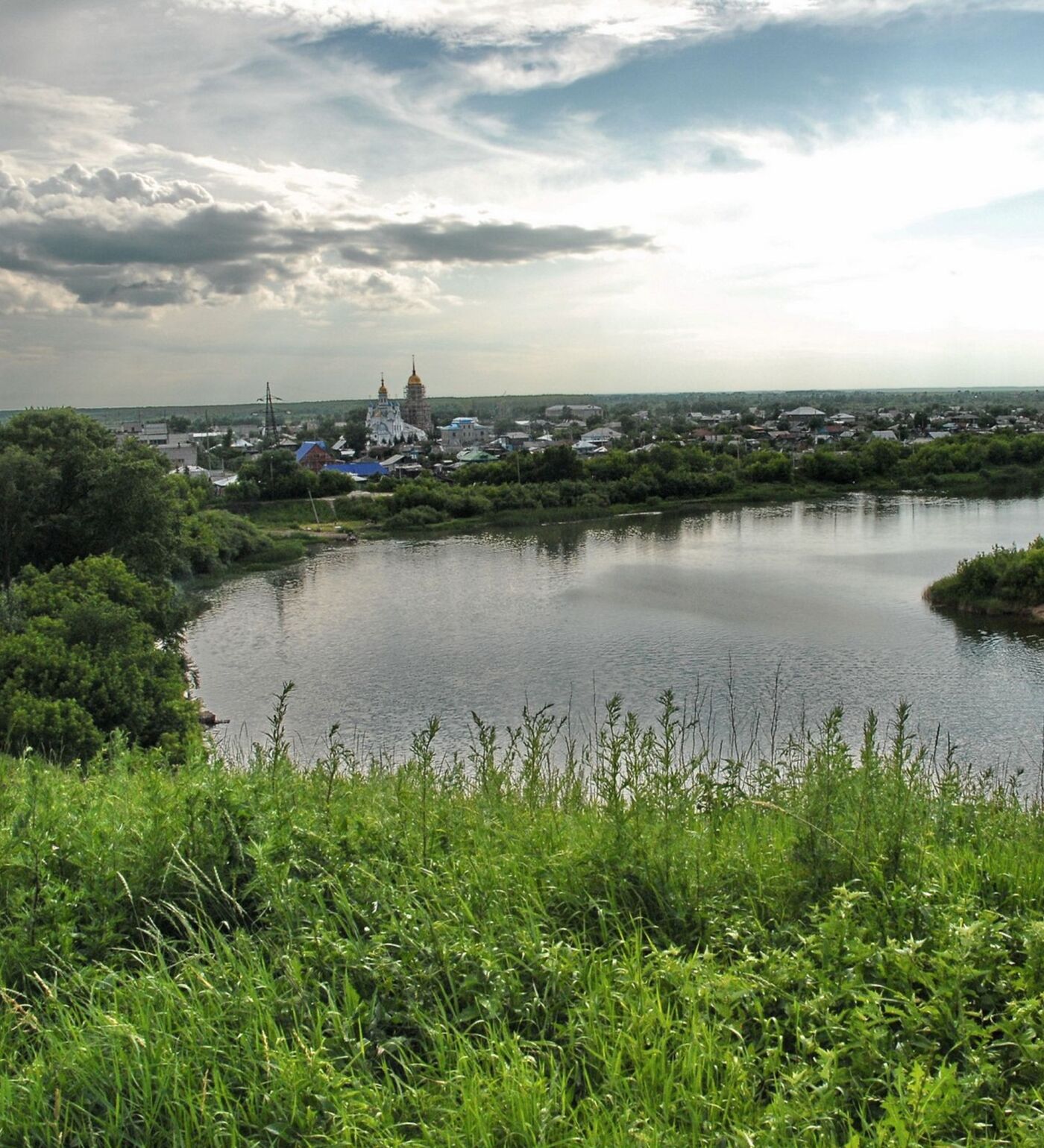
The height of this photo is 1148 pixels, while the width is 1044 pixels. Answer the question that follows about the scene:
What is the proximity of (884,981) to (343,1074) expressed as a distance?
1071 millimetres

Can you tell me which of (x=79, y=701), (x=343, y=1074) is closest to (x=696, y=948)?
(x=343, y=1074)

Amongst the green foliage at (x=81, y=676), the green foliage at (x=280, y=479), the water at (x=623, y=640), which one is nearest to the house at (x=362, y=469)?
the green foliage at (x=280, y=479)

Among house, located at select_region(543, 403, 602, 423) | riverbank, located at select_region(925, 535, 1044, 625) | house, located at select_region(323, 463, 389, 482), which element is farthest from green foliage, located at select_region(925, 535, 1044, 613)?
house, located at select_region(543, 403, 602, 423)

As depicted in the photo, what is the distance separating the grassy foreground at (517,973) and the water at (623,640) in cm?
369

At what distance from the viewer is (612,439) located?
66812 millimetres

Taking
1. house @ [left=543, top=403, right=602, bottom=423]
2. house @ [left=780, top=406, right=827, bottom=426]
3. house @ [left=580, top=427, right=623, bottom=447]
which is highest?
house @ [left=543, top=403, right=602, bottom=423]

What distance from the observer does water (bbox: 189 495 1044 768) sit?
1230cm

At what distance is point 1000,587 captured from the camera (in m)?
18.3

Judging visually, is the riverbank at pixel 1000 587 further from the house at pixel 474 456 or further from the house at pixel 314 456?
the house at pixel 314 456

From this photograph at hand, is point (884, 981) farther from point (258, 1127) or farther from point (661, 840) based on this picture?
point (258, 1127)

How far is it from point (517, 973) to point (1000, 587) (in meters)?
18.9

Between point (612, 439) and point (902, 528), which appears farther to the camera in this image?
point (612, 439)

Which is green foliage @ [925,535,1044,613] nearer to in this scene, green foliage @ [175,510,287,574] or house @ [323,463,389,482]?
green foliage @ [175,510,287,574]

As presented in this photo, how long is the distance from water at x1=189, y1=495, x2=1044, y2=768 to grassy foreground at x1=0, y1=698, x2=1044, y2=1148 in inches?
145
